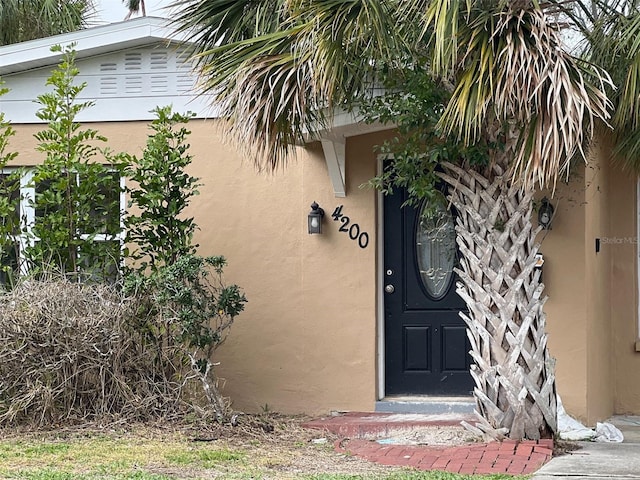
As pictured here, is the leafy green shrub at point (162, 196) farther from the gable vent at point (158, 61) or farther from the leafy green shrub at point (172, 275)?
the gable vent at point (158, 61)

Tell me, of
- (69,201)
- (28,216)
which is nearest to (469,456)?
(69,201)

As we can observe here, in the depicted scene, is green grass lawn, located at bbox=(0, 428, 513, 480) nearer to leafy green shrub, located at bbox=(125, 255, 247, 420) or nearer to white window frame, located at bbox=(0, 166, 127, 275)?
leafy green shrub, located at bbox=(125, 255, 247, 420)

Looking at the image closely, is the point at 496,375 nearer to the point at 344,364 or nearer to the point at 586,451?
the point at 586,451

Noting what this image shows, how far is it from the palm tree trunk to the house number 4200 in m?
1.90

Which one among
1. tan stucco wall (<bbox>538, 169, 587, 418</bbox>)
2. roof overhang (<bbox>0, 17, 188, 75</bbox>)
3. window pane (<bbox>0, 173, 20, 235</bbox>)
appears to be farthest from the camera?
roof overhang (<bbox>0, 17, 188, 75</bbox>)

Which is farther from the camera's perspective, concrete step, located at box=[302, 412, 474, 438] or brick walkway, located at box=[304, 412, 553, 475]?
concrete step, located at box=[302, 412, 474, 438]

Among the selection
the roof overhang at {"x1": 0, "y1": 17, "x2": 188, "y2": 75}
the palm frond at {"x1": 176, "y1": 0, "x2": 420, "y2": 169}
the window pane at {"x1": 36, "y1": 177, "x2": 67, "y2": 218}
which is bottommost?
the window pane at {"x1": 36, "y1": 177, "x2": 67, "y2": 218}

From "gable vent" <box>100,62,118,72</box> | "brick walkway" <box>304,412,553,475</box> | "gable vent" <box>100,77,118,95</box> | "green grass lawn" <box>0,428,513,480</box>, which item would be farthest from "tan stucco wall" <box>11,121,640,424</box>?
"green grass lawn" <box>0,428,513,480</box>

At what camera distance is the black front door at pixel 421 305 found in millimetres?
9383

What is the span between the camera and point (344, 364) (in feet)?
30.8

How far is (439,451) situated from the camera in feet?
24.9

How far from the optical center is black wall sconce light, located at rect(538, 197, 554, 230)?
28.8 ft

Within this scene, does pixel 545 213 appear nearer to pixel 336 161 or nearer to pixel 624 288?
pixel 624 288

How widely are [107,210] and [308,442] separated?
A: 312 cm
